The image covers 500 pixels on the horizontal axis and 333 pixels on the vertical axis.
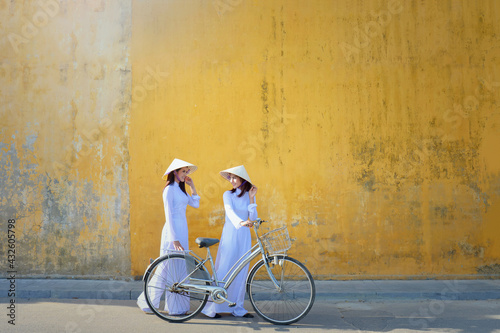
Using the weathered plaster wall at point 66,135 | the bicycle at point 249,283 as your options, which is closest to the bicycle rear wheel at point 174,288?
the bicycle at point 249,283

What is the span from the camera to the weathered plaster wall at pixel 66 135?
7996 mm

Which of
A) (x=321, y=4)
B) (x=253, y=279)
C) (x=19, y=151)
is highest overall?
(x=321, y=4)

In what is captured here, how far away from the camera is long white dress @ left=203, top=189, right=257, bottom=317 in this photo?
5.43 m

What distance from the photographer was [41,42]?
829 cm

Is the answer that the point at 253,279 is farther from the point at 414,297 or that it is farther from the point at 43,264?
the point at 43,264

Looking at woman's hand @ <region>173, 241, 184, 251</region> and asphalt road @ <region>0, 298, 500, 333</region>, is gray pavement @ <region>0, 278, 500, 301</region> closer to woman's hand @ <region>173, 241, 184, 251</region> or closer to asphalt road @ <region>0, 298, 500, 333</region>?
asphalt road @ <region>0, 298, 500, 333</region>

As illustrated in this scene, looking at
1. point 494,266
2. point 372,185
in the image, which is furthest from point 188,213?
point 494,266

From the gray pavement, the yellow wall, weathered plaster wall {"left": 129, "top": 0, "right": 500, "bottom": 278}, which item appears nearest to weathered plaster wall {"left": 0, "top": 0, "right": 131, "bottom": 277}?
the yellow wall

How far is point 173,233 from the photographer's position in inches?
217

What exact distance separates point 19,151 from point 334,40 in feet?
19.6

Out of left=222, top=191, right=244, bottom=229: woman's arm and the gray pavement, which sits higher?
left=222, top=191, right=244, bottom=229: woman's arm

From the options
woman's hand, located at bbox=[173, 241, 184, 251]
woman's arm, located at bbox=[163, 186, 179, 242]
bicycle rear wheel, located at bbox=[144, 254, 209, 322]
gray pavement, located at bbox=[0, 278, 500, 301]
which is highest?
woman's arm, located at bbox=[163, 186, 179, 242]

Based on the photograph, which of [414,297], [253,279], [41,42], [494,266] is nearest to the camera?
[253,279]

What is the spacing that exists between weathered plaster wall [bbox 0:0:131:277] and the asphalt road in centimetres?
172
